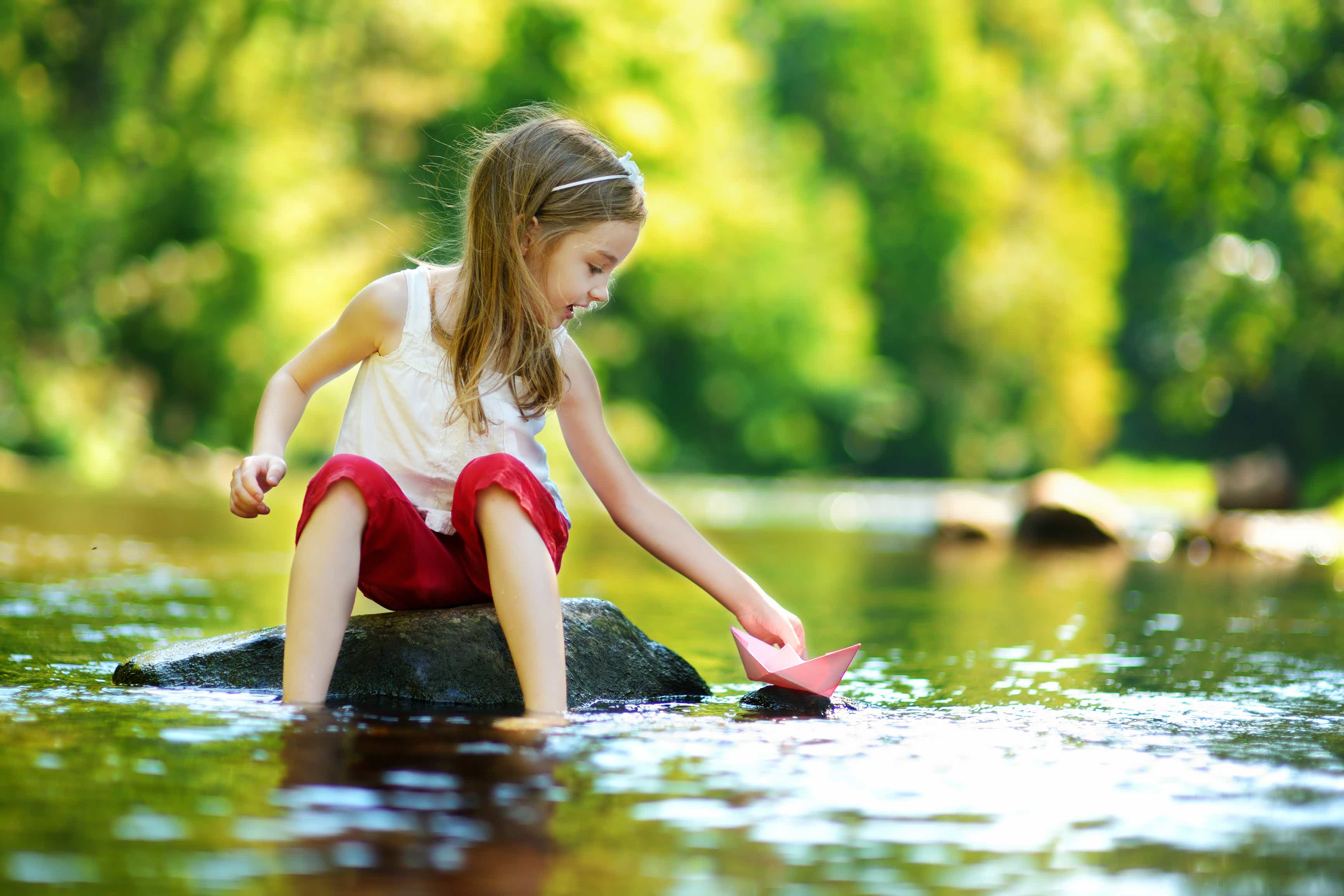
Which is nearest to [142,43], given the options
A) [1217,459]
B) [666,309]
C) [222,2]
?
[222,2]

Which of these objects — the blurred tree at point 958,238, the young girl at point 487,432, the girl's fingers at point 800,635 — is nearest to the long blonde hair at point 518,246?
the young girl at point 487,432

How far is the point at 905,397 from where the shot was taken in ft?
113

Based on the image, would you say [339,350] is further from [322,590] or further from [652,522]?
[652,522]

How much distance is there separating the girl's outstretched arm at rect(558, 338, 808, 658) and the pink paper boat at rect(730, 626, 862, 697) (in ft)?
0.14

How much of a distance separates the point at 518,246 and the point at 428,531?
26.0 inches

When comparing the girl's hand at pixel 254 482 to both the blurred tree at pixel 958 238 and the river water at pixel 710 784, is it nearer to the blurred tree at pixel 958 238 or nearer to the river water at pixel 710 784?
the river water at pixel 710 784

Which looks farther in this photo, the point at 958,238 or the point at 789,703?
the point at 958,238

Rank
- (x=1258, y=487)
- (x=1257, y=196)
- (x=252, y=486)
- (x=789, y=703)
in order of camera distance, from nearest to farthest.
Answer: (x=252, y=486), (x=789, y=703), (x=1257, y=196), (x=1258, y=487)

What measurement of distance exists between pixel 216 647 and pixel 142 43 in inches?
606

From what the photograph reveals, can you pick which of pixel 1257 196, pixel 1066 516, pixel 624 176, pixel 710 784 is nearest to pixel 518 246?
pixel 624 176

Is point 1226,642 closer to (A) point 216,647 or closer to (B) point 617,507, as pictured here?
(B) point 617,507

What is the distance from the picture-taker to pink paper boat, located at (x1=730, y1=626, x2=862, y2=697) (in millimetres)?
3654

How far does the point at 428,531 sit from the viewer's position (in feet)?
11.7

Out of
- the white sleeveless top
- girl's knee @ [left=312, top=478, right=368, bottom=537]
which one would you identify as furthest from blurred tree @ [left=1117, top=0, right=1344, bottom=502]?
girl's knee @ [left=312, top=478, right=368, bottom=537]
